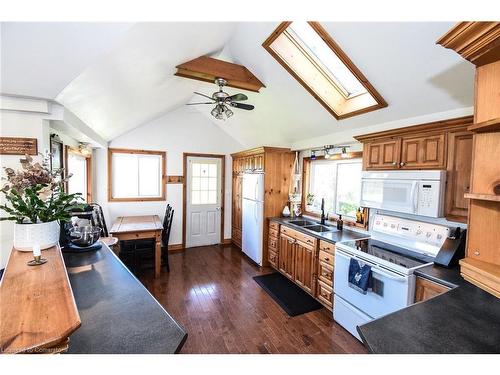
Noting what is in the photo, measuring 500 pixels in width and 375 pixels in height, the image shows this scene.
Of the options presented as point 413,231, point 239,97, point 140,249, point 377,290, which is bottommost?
point 140,249

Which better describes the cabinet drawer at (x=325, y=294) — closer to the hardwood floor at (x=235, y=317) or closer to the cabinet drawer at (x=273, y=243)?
the hardwood floor at (x=235, y=317)

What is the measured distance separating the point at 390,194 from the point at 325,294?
139 centimetres

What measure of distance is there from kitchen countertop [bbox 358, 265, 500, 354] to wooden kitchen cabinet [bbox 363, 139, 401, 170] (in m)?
1.43

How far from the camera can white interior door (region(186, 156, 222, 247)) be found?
16.5ft

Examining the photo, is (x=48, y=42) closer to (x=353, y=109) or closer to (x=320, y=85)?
(x=320, y=85)

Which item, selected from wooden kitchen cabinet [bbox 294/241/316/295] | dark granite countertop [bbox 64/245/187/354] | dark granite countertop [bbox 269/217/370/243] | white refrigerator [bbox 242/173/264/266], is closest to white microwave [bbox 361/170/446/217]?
dark granite countertop [bbox 269/217/370/243]

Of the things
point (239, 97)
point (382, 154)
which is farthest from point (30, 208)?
point (382, 154)

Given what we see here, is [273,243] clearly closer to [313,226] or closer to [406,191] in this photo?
[313,226]

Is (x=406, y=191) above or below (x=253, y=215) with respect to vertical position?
above

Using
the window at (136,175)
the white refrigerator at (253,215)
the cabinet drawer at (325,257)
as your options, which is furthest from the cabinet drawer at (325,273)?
the window at (136,175)

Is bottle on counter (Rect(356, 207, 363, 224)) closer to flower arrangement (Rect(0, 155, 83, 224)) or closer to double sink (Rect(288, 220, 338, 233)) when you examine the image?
double sink (Rect(288, 220, 338, 233))

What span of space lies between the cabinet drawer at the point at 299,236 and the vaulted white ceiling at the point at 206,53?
1.56 metres

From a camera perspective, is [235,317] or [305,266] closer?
[235,317]

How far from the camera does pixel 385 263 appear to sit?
1994 millimetres
